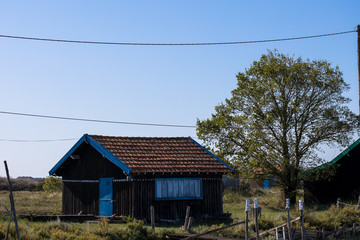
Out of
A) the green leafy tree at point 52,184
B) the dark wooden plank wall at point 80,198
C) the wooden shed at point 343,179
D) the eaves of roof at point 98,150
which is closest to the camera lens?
the eaves of roof at point 98,150

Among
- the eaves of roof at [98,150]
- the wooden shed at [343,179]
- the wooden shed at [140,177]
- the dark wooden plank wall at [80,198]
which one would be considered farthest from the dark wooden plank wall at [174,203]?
the wooden shed at [343,179]

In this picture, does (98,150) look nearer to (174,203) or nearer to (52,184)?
(174,203)

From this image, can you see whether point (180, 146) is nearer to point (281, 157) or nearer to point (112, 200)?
point (112, 200)

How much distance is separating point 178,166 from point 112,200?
392 cm

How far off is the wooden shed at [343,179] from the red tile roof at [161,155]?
9.29m

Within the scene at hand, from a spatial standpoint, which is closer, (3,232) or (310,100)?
(3,232)

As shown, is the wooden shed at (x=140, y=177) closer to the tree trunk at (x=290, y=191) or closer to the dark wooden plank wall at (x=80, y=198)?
the dark wooden plank wall at (x=80, y=198)

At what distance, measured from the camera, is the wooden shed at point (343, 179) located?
32938 millimetres

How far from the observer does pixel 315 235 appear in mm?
19312

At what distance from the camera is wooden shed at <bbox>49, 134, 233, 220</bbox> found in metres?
25.1

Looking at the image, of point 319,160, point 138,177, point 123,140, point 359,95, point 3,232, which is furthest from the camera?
point 319,160

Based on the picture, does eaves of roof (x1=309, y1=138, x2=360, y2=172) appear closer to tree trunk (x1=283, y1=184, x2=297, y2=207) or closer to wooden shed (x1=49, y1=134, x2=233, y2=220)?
tree trunk (x1=283, y1=184, x2=297, y2=207)

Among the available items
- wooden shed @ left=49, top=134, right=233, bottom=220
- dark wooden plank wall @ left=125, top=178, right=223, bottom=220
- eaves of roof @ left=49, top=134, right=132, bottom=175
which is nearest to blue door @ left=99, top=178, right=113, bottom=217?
wooden shed @ left=49, top=134, right=233, bottom=220

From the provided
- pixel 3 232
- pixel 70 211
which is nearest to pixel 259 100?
pixel 70 211
